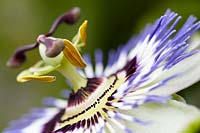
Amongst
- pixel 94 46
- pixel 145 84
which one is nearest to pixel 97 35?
pixel 94 46

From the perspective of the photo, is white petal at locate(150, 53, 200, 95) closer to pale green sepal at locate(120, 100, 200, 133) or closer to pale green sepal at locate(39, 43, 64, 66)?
pale green sepal at locate(120, 100, 200, 133)

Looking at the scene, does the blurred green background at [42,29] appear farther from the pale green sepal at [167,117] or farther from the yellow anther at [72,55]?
the pale green sepal at [167,117]

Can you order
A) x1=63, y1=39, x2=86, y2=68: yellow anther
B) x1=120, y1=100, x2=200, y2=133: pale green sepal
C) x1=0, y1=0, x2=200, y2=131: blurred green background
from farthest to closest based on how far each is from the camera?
x1=0, y1=0, x2=200, y2=131: blurred green background, x1=63, y1=39, x2=86, y2=68: yellow anther, x1=120, y1=100, x2=200, y2=133: pale green sepal

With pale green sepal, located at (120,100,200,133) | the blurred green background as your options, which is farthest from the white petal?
the blurred green background

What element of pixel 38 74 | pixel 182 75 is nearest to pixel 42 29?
pixel 38 74

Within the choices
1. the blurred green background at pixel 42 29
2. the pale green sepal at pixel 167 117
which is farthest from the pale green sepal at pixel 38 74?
the blurred green background at pixel 42 29

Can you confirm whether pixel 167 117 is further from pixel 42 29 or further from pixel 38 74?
pixel 42 29

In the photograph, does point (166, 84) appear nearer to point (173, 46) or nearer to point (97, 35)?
point (173, 46)
